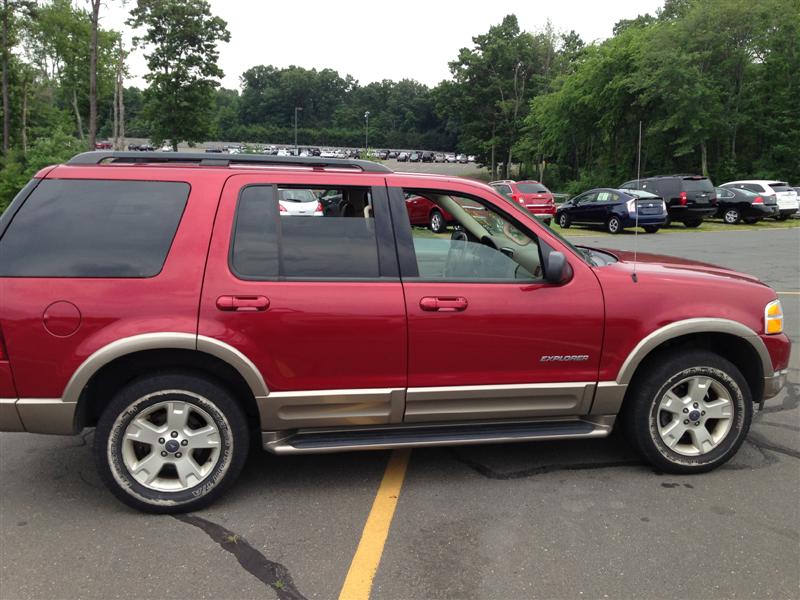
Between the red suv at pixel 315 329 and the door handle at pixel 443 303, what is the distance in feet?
0.04

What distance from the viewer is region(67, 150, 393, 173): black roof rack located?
3.43m

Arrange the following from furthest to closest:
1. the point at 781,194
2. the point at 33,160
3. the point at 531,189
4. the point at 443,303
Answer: the point at 33,160 → the point at 781,194 → the point at 531,189 → the point at 443,303

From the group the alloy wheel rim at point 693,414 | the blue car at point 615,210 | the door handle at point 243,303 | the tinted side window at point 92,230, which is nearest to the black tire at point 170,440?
the door handle at point 243,303

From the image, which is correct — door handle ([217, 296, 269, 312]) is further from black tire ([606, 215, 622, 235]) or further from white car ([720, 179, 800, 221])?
white car ([720, 179, 800, 221])

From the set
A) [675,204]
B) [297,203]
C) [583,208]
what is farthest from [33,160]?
[297,203]

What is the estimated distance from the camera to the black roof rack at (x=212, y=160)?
3.43 meters

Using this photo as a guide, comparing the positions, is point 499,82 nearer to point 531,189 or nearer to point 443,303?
point 531,189

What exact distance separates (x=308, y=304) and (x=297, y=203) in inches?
25.1

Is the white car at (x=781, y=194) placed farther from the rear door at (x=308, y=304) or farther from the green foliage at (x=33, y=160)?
the green foliage at (x=33, y=160)

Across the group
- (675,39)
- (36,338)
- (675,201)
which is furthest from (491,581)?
(675,39)

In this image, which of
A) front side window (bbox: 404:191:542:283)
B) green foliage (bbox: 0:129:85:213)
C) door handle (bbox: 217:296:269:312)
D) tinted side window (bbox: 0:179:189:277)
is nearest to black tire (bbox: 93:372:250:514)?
door handle (bbox: 217:296:269:312)

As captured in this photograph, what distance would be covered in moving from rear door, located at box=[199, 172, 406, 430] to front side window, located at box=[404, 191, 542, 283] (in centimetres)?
32

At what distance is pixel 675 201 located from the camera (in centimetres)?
2220

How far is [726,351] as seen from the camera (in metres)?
3.92
